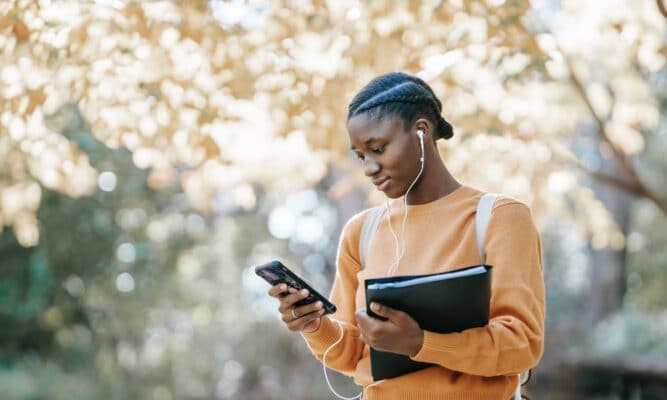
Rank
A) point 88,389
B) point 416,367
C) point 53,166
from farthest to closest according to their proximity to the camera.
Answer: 1. point 88,389
2. point 53,166
3. point 416,367

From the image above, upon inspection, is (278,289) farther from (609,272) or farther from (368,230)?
(609,272)

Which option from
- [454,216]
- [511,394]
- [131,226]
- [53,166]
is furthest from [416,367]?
[131,226]

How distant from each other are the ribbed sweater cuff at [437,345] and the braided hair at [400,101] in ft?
1.88

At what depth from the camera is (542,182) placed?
6258 mm

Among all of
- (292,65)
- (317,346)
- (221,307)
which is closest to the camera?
(317,346)

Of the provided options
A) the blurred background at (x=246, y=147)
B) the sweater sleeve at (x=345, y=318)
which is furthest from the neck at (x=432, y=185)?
the blurred background at (x=246, y=147)

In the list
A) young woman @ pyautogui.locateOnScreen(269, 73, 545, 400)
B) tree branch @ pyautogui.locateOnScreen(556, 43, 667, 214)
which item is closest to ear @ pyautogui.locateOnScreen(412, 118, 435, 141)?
young woman @ pyautogui.locateOnScreen(269, 73, 545, 400)

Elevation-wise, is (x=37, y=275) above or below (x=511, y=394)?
below

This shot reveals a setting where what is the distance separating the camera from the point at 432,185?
241 centimetres

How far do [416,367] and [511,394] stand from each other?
25cm

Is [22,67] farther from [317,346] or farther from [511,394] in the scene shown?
[511,394]

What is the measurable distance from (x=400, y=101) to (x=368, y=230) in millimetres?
412

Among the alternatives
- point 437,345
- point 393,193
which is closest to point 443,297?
point 437,345

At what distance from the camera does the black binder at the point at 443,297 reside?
2.02 m
